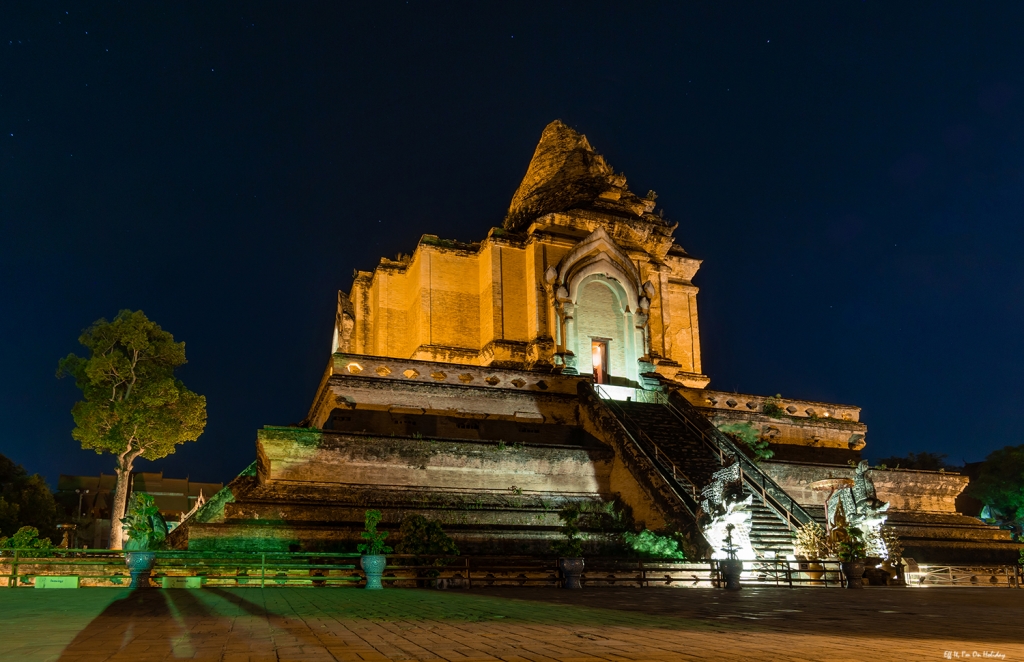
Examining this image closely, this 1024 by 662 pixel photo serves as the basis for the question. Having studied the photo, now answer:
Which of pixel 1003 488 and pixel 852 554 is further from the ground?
pixel 1003 488

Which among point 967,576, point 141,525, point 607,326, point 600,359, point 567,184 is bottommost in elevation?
point 967,576

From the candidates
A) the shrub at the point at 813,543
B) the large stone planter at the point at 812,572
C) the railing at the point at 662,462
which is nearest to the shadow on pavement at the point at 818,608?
the large stone planter at the point at 812,572

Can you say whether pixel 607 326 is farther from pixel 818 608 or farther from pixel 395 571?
pixel 818 608

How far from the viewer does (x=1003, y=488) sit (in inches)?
1542

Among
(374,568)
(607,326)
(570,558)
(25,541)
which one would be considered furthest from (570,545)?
(25,541)

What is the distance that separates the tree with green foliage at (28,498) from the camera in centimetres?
3584

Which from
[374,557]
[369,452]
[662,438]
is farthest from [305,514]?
[662,438]

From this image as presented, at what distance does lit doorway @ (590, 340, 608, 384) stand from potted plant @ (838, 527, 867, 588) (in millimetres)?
11316

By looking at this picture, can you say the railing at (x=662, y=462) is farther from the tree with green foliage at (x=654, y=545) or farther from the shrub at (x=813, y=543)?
the shrub at (x=813, y=543)

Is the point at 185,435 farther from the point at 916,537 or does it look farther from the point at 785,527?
the point at 916,537

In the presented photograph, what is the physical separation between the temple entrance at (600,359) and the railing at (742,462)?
0.72m

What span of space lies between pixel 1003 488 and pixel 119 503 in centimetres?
3684

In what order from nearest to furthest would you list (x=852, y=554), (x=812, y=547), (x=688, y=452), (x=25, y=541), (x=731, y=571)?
(x=731, y=571) → (x=852, y=554) → (x=812, y=547) → (x=688, y=452) → (x=25, y=541)

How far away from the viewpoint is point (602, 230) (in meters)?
28.8
